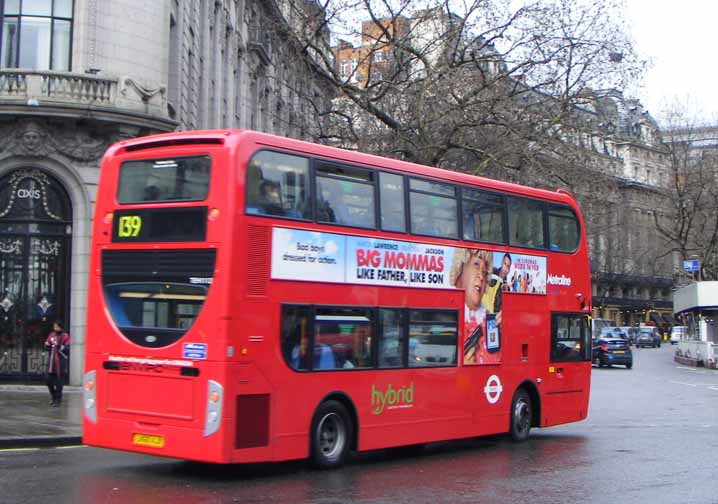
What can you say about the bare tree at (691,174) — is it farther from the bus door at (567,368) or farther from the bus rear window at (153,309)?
the bus rear window at (153,309)

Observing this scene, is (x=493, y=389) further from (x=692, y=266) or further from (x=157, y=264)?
(x=692, y=266)

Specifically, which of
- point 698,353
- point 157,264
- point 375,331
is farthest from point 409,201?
point 698,353

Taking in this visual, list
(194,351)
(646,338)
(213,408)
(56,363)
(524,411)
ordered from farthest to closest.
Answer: (646,338)
(56,363)
(524,411)
(194,351)
(213,408)

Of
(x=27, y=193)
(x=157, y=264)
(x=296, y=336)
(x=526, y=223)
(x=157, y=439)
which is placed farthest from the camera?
(x=27, y=193)

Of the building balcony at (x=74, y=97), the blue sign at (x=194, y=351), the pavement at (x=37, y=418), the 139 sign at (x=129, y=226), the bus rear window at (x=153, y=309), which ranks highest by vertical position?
the building balcony at (x=74, y=97)

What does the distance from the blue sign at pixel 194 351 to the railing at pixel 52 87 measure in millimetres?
12879

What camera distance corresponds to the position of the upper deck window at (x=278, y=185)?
11211 mm

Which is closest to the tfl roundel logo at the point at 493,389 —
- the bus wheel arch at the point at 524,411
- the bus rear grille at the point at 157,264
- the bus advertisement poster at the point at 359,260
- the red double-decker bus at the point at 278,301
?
the red double-decker bus at the point at 278,301

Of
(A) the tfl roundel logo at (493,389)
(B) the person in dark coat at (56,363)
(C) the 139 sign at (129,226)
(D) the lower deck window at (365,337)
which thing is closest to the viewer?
(C) the 139 sign at (129,226)

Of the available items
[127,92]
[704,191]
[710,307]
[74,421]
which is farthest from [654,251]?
[74,421]

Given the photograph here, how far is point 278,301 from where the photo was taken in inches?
452

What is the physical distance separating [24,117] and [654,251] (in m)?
70.9

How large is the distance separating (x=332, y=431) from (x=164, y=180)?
3865 millimetres

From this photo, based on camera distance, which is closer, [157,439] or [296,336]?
[157,439]
